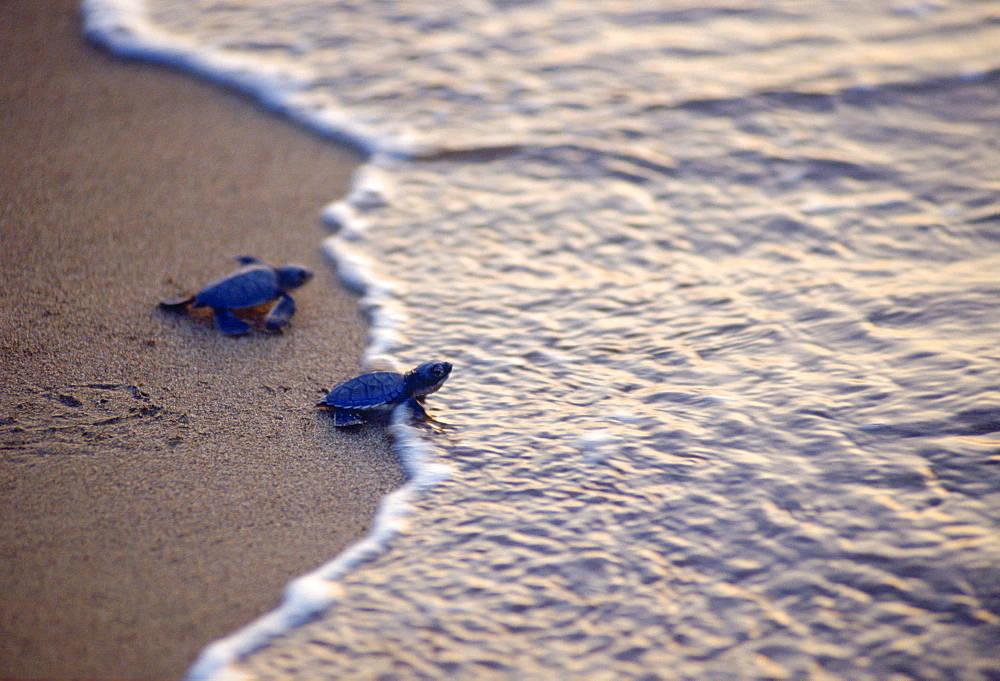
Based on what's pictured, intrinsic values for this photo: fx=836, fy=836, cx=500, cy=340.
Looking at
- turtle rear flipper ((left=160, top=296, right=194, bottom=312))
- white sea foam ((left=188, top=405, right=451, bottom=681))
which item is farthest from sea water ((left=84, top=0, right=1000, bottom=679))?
turtle rear flipper ((left=160, top=296, right=194, bottom=312))

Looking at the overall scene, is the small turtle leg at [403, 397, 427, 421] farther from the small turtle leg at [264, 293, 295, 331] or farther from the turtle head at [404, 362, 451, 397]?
the small turtle leg at [264, 293, 295, 331]

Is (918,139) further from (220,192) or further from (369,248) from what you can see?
(220,192)

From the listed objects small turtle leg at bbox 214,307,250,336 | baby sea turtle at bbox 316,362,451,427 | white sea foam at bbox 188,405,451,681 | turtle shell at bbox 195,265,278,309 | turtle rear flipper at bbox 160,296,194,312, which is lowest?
white sea foam at bbox 188,405,451,681

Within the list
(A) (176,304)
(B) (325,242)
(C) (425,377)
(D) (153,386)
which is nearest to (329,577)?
(C) (425,377)

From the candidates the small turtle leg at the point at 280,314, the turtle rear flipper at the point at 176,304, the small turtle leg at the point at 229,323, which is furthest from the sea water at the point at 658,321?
the turtle rear flipper at the point at 176,304

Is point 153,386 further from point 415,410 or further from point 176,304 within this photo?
point 415,410

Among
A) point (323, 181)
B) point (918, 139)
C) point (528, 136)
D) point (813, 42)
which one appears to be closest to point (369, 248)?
point (323, 181)
